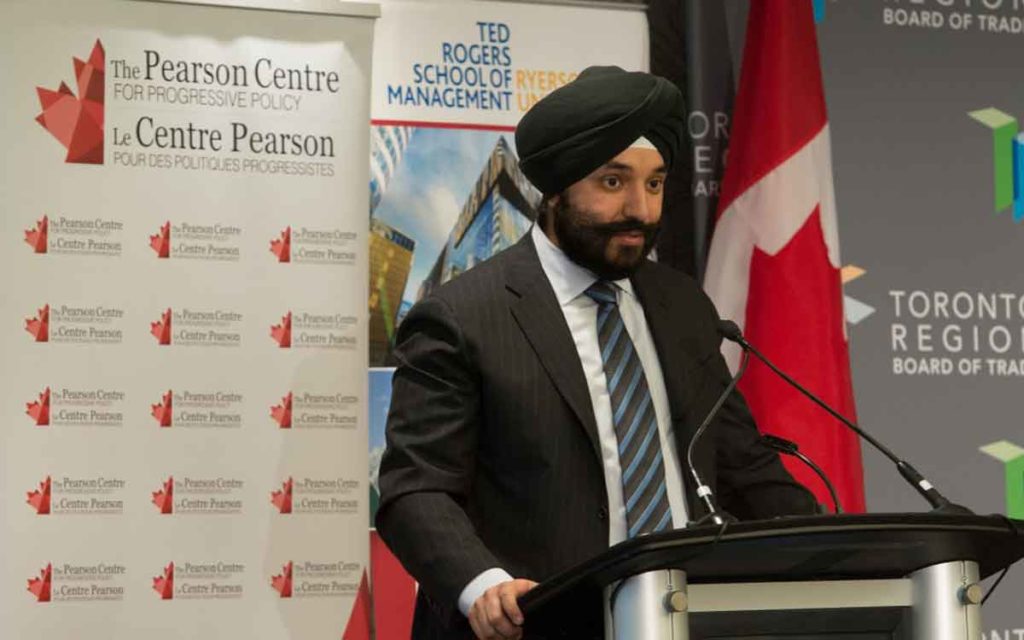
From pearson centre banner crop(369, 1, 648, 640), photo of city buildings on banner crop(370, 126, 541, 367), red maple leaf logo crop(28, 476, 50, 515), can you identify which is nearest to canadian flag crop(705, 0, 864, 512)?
pearson centre banner crop(369, 1, 648, 640)

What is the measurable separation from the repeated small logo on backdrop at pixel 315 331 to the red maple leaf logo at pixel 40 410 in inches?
23.1

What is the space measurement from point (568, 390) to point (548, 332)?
13cm

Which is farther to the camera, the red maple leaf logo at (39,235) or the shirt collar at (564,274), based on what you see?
the red maple leaf logo at (39,235)

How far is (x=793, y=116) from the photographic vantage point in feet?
14.4

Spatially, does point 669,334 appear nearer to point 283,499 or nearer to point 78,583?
point 283,499

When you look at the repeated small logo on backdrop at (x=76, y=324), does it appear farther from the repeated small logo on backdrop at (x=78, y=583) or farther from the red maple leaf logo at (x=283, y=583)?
the red maple leaf logo at (x=283, y=583)

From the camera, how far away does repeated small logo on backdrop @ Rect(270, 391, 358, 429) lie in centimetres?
397

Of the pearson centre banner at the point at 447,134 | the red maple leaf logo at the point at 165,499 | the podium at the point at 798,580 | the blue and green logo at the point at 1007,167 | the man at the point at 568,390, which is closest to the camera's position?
the podium at the point at 798,580

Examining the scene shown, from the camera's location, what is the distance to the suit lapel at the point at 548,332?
2.68m

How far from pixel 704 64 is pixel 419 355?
2.16 m

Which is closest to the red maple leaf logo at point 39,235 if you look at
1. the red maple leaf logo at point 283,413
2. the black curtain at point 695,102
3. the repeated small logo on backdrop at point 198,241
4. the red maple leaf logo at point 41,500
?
the repeated small logo on backdrop at point 198,241

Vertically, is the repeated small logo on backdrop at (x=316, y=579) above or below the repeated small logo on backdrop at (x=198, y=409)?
below

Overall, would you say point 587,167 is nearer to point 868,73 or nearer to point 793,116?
point 793,116

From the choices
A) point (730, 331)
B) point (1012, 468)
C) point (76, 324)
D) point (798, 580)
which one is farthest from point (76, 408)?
point (1012, 468)
